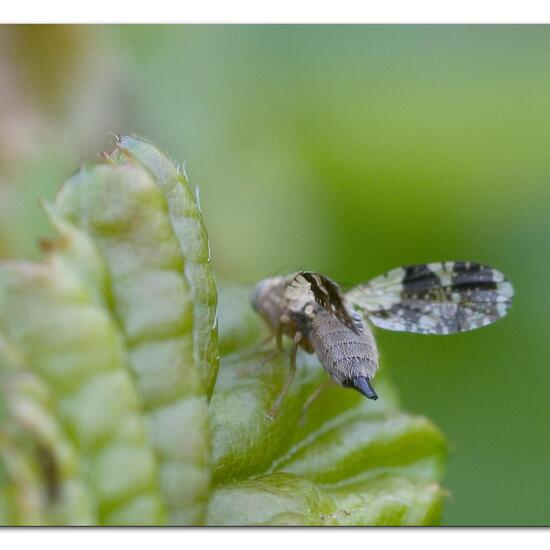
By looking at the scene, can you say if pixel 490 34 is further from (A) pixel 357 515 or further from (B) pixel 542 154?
(A) pixel 357 515

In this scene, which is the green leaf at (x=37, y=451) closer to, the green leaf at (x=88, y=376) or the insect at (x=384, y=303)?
the green leaf at (x=88, y=376)

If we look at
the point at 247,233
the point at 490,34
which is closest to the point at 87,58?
the point at 247,233

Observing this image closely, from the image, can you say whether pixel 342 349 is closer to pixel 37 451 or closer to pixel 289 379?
pixel 289 379

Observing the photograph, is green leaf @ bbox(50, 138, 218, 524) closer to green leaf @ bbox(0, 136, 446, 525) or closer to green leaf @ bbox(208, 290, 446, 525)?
green leaf @ bbox(0, 136, 446, 525)

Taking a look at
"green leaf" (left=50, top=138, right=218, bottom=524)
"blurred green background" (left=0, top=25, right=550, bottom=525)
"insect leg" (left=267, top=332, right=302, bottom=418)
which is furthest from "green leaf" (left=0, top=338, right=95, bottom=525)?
"blurred green background" (left=0, top=25, right=550, bottom=525)

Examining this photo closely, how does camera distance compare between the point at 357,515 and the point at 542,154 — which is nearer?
the point at 357,515

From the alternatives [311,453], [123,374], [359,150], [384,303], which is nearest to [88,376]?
[123,374]

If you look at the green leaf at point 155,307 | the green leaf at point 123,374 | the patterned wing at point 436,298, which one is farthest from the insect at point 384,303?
the green leaf at point 155,307
